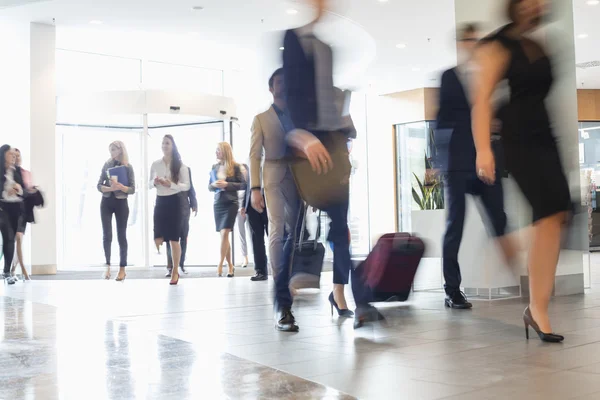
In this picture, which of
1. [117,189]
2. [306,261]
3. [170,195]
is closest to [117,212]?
[117,189]

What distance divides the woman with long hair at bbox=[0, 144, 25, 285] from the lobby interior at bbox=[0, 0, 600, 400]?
15.9 inches

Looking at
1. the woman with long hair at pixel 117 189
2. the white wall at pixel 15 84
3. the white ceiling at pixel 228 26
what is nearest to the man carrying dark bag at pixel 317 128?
the woman with long hair at pixel 117 189

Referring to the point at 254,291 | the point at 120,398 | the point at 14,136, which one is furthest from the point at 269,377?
the point at 14,136

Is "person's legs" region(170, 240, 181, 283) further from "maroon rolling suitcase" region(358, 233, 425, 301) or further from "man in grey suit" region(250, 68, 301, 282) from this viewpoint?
"man in grey suit" region(250, 68, 301, 282)

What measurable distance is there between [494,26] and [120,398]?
3664 mm

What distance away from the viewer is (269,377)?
2.35 meters

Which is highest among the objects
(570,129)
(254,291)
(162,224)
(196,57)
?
(196,57)

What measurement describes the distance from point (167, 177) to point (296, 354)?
468 centimetres

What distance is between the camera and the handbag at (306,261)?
5285 mm

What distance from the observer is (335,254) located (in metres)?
3.40

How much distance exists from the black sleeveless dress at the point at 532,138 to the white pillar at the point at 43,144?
29.8 feet

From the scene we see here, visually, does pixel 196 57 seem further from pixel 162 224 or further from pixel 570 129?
pixel 570 129

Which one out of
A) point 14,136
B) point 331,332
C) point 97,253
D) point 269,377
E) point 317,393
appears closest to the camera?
point 317,393

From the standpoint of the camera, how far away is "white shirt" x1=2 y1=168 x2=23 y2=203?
308 inches
